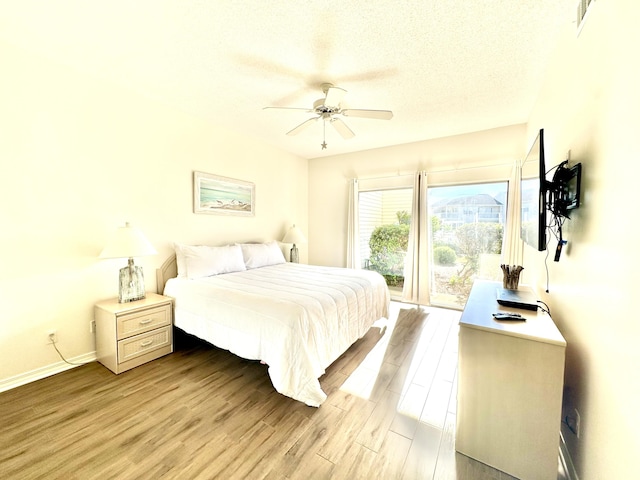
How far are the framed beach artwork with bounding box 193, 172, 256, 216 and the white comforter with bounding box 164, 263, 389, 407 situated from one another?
106 cm

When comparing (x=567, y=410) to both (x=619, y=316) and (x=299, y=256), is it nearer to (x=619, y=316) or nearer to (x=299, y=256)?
(x=619, y=316)

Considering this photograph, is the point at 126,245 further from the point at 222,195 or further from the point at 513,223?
the point at 513,223

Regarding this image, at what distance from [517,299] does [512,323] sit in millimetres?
535

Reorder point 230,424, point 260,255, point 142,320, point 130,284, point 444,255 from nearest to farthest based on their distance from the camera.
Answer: point 230,424
point 142,320
point 130,284
point 260,255
point 444,255

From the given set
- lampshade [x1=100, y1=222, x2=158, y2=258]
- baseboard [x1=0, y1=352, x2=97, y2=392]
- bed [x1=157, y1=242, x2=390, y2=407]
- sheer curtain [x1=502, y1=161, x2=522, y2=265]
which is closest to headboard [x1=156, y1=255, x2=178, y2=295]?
bed [x1=157, y1=242, x2=390, y2=407]

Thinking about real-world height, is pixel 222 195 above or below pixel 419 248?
above

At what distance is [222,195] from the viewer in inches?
148

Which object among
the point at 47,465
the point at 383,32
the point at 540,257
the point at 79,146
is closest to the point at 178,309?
the point at 47,465

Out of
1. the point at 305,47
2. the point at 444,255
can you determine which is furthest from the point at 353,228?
the point at 305,47

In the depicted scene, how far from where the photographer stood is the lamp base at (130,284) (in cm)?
253

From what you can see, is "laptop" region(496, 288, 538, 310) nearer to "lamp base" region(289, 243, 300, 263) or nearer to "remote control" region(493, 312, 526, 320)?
"remote control" region(493, 312, 526, 320)

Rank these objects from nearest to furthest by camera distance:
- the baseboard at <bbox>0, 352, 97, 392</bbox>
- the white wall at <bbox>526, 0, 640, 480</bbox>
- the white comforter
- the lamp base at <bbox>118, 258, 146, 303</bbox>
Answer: the white wall at <bbox>526, 0, 640, 480</bbox> → the white comforter → the baseboard at <bbox>0, 352, 97, 392</bbox> → the lamp base at <bbox>118, 258, 146, 303</bbox>

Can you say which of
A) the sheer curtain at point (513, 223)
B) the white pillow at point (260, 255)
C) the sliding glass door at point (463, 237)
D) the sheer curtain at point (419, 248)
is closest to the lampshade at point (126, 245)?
the white pillow at point (260, 255)

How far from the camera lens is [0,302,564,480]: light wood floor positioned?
1.43m
